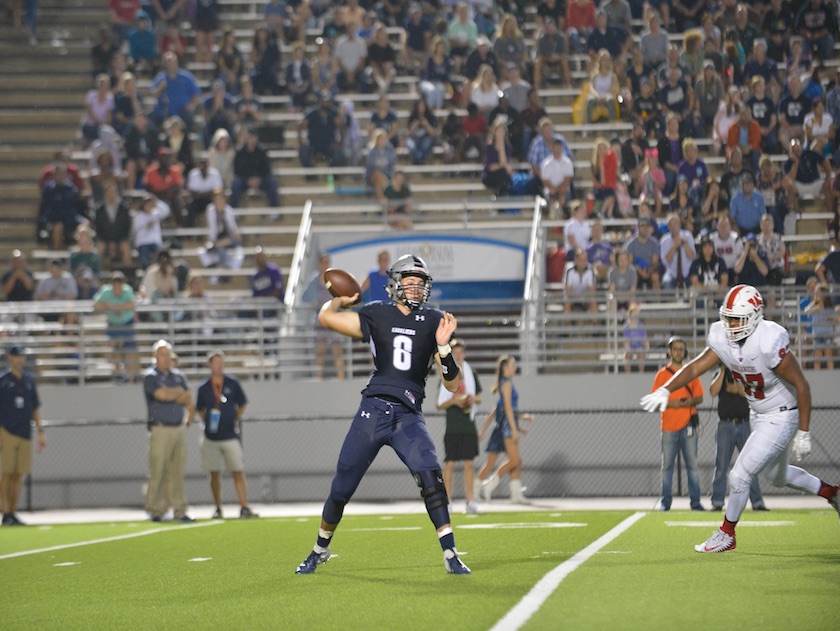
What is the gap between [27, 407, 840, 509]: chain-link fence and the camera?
18500 millimetres

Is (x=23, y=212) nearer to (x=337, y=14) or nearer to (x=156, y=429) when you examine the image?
(x=337, y=14)

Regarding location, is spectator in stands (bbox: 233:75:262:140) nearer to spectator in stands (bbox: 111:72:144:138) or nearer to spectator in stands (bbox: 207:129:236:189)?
spectator in stands (bbox: 207:129:236:189)

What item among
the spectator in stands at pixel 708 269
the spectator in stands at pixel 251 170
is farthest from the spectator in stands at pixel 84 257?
the spectator in stands at pixel 708 269

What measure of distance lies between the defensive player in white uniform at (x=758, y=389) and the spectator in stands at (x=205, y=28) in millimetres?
18230

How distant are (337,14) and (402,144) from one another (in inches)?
133

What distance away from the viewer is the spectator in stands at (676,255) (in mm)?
19469

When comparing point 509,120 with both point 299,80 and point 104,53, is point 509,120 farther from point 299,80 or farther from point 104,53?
point 104,53

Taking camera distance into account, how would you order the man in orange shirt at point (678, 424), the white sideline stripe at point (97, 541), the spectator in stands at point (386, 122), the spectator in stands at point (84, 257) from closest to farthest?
the white sideline stripe at point (97, 541) < the man in orange shirt at point (678, 424) < the spectator in stands at point (84, 257) < the spectator in stands at point (386, 122)

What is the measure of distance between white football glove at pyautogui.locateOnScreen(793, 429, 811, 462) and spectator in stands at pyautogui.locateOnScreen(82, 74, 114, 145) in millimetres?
17611

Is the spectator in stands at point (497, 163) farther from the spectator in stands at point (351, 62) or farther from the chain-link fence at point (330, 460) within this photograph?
the chain-link fence at point (330, 460)

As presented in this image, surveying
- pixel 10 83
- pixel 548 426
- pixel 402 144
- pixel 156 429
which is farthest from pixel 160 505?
pixel 10 83

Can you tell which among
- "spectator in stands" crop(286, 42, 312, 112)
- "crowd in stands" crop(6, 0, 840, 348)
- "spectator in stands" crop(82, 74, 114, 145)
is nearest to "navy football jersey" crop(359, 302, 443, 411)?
"crowd in stands" crop(6, 0, 840, 348)

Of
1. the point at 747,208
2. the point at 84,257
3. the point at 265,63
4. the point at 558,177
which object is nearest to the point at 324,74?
the point at 265,63

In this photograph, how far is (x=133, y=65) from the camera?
84.7 feet
